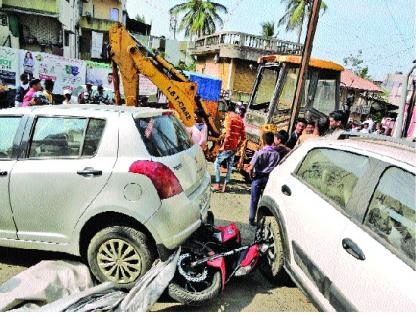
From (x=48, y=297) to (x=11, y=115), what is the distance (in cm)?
184

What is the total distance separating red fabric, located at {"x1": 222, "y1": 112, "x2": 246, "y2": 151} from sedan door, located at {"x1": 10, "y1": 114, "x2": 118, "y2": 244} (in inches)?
152

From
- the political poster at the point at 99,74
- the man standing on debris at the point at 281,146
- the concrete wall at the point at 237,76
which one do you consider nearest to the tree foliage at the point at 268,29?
the concrete wall at the point at 237,76

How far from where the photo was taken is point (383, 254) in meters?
2.20

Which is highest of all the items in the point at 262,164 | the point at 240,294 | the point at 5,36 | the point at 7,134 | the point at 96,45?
the point at 96,45

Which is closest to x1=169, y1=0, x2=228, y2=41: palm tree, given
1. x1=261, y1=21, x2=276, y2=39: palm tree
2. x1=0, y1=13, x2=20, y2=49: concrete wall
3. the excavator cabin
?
x1=261, y1=21, x2=276, y2=39: palm tree

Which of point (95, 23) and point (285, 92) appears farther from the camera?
point (95, 23)

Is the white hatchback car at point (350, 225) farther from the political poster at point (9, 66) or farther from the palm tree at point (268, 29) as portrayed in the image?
the palm tree at point (268, 29)

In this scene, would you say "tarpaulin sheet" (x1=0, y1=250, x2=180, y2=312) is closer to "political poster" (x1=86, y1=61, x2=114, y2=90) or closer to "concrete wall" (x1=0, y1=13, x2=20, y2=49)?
"political poster" (x1=86, y1=61, x2=114, y2=90)

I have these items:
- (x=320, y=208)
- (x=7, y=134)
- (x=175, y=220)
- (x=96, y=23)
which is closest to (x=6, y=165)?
(x=7, y=134)

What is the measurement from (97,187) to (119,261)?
0.74 m

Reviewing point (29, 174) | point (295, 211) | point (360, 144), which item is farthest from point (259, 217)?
point (29, 174)

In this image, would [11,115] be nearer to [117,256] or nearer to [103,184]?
[103,184]

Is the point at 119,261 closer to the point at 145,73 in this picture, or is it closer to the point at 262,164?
the point at 262,164

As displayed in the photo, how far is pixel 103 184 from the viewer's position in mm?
3182
